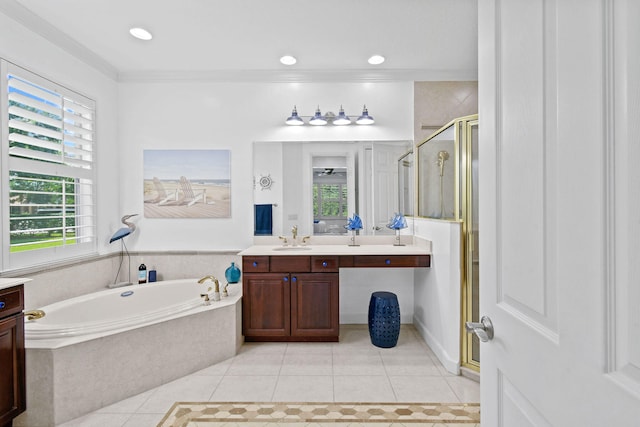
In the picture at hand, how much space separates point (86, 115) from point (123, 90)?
54 cm

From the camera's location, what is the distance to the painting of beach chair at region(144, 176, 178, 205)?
3.45m

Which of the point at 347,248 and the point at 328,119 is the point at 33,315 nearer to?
the point at 347,248

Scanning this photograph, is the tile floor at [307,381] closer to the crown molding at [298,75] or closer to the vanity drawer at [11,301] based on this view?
the vanity drawer at [11,301]

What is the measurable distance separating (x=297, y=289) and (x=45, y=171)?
2190 millimetres

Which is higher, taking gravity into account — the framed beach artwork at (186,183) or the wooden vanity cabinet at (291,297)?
the framed beach artwork at (186,183)

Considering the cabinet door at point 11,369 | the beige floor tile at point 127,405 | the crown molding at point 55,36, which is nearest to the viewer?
the cabinet door at point 11,369

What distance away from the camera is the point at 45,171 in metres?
2.57

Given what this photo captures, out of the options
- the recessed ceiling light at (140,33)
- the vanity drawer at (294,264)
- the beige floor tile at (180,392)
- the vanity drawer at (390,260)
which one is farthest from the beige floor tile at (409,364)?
the recessed ceiling light at (140,33)

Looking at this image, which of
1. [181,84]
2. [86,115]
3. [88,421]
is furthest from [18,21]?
[88,421]

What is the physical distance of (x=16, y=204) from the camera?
232cm

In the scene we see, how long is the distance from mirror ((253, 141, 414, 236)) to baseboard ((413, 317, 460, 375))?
1003 mm

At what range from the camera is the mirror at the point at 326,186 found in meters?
3.46

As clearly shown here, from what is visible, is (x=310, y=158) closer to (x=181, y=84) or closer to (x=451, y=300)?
(x=181, y=84)

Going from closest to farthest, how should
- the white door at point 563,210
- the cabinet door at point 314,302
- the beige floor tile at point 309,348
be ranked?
the white door at point 563,210 < the beige floor tile at point 309,348 < the cabinet door at point 314,302
